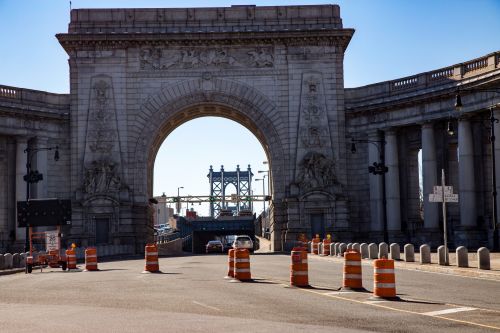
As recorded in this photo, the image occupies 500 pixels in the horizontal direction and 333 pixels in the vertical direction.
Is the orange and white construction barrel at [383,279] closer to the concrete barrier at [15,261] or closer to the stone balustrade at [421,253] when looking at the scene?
the stone balustrade at [421,253]

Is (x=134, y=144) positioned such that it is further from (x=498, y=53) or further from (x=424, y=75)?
(x=498, y=53)

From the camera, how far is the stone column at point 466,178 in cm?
6103

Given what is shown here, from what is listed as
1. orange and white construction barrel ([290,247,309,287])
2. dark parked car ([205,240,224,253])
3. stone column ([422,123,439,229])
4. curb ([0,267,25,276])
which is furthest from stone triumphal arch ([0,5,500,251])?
orange and white construction barrel ([290,247,309,287])

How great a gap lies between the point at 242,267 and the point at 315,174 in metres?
42.5

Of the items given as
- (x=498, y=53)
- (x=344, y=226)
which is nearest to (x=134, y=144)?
(x=344, y=226)

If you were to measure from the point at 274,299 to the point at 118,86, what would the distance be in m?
53.3

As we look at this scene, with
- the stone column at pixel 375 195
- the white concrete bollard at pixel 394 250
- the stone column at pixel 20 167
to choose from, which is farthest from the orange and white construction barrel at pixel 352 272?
the stone column at pixel 20 167

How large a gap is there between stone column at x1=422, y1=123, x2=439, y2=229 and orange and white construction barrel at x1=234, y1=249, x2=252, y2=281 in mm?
38020

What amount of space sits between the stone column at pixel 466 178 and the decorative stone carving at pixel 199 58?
18914 mm

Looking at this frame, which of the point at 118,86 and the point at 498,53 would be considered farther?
the point at 118,86

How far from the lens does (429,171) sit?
6650cm

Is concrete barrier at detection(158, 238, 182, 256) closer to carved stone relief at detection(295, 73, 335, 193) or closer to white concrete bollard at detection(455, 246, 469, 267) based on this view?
carved stone relief at detection(295, 73, 335, 193)

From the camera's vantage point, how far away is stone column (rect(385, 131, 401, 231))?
7044 centimetres

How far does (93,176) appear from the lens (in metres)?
71.6
